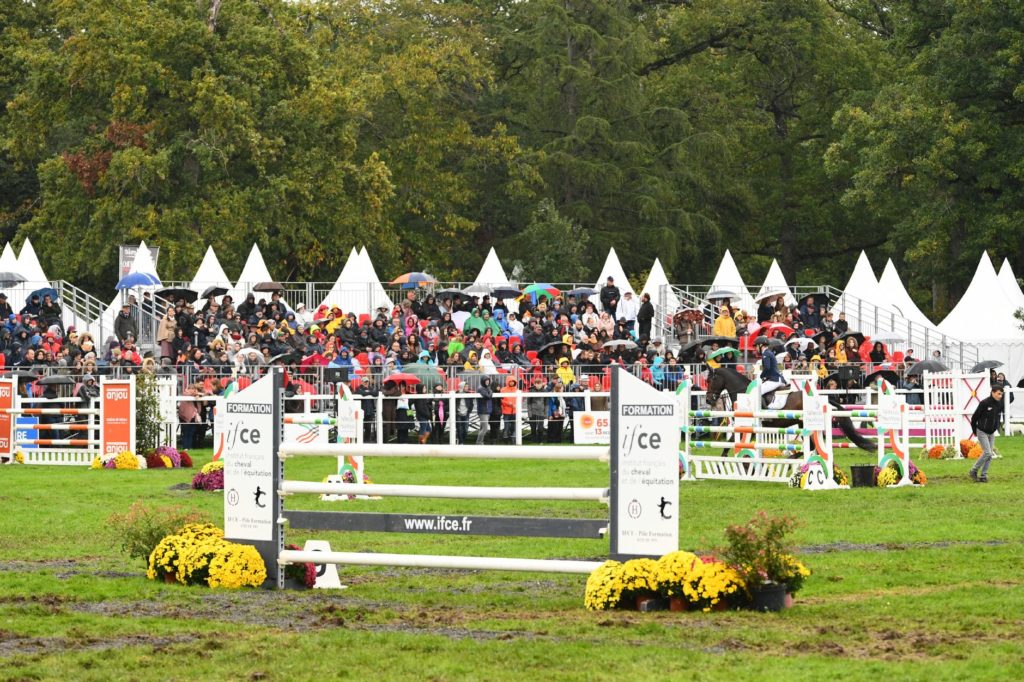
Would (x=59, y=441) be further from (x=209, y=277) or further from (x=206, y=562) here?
(x=209, y=277)

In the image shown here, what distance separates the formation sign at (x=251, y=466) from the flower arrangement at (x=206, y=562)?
0.17 meters

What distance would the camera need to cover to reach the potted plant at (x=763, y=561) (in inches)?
481

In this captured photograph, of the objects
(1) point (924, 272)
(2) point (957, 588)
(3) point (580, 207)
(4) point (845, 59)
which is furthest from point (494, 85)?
(2) point (957, 588)

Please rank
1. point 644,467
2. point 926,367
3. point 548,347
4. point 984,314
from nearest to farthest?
point 644,467
point 926,367
point 548,347
point 984,314

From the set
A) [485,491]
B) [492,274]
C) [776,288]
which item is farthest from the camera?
A: [492,274]

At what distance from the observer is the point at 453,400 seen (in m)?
33.4

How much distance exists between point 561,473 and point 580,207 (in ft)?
146

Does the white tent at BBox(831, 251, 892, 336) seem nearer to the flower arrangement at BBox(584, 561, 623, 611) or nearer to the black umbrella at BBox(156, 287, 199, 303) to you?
the black umbrella at BBox(156, 287, 199, 303)

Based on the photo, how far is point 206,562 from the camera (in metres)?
13.9

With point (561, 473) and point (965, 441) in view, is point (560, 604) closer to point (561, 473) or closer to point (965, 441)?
point (561, 473)

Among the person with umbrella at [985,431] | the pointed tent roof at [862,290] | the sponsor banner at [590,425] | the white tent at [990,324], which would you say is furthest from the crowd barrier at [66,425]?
the pointed tent roof at [862,290]

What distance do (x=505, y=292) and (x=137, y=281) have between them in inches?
418

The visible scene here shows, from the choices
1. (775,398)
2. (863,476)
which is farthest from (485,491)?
(775,398)

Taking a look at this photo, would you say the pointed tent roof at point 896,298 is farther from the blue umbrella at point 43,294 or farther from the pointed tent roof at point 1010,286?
the blue umbrella at point 43,294
